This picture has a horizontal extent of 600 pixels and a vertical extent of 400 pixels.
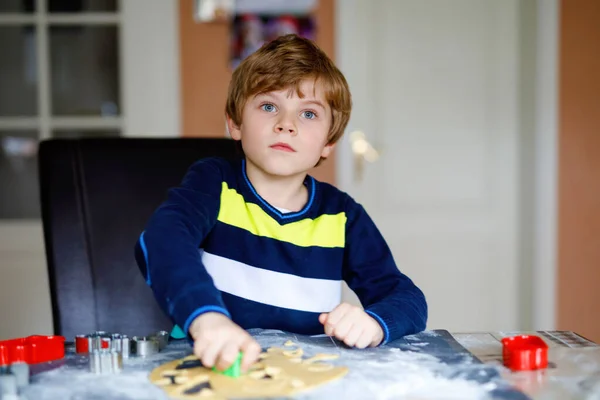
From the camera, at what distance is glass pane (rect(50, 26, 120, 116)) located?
281 cm

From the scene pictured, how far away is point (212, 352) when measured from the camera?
2.63 ft

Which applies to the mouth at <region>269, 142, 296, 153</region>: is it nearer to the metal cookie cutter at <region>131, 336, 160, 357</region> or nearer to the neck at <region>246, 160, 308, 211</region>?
the neck at <region>246, 160, 308, 211</region>

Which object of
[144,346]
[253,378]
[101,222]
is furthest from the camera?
[101,222]

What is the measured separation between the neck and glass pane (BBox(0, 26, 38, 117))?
182 cm

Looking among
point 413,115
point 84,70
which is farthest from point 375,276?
point 84,70

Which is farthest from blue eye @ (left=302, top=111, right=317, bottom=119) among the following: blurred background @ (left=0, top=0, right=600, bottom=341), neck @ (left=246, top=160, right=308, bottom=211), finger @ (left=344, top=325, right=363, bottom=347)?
blurred background @ (left=0, top=0, right=600, bottom=341)

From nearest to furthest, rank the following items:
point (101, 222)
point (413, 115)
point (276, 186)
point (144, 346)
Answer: point (144, 346), point (276, 186), point (101, 222), point (413, 115)

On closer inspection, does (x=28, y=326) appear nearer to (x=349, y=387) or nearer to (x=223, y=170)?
(x=223, y=170)

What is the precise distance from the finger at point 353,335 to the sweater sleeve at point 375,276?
10 cm

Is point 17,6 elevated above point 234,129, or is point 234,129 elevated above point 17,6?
point 17,6

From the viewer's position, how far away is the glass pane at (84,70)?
2807 mm

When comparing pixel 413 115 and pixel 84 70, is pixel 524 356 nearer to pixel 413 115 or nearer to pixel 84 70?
pixel 413 115

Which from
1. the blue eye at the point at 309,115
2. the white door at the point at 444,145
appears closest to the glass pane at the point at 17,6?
the white door at the point at 444,145

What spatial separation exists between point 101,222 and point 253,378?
0.73m
